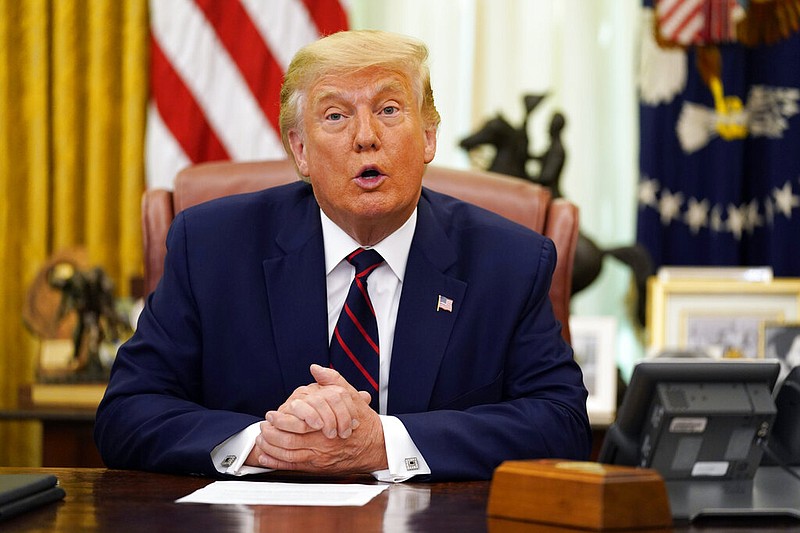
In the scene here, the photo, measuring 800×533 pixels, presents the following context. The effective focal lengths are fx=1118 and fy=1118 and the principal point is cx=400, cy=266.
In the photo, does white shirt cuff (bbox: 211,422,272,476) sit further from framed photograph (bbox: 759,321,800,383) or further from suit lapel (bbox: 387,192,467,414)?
framed photograph (bbox: 759,321,800,383)

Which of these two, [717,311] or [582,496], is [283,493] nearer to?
[582,496]

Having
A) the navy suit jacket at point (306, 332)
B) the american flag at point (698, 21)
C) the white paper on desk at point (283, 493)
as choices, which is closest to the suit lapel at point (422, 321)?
the navy suit jacket at point (306, 332)

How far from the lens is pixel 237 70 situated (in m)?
3.97

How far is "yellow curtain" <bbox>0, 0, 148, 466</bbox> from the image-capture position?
3826 mm

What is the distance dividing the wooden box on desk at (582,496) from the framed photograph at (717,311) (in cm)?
226

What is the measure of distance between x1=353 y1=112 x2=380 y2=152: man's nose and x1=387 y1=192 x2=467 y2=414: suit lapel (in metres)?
0.21

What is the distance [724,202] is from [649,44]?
609mm

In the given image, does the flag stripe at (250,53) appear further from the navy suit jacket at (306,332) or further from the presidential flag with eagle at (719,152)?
the navy suit jacket at (306,332)

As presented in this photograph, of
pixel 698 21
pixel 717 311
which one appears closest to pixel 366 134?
pixel 717 311

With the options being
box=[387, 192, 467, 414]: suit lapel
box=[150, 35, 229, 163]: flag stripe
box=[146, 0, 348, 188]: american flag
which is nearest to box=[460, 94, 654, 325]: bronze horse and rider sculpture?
box=[146, 0, 348, 188]: american flag

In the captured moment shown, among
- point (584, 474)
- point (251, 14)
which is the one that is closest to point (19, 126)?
point (251, 14)

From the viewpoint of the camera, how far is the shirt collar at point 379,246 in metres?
2.11

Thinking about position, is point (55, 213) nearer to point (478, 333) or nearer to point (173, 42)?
point (173, 42)

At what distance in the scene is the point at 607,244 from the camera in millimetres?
3986
